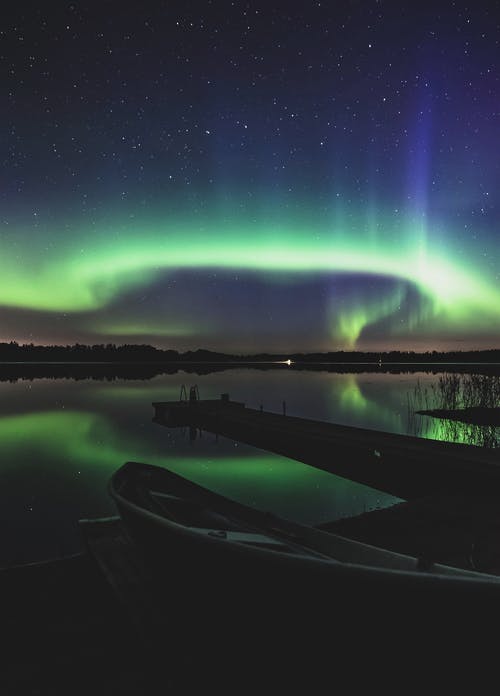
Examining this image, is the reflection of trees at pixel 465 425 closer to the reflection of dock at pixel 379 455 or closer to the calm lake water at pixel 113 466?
the calm lake water at pixel 113 466

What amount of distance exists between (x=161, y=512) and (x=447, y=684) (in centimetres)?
380

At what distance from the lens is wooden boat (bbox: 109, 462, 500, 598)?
327 cm

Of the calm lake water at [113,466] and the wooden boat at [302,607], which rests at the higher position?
the wooden boat at [302,607]

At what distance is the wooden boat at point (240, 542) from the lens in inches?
129

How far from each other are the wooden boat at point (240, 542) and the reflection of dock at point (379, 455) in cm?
599

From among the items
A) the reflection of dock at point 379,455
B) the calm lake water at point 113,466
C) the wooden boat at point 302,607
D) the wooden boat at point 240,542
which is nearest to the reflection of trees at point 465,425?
the calm lake water at point 113,466

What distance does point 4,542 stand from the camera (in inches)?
446

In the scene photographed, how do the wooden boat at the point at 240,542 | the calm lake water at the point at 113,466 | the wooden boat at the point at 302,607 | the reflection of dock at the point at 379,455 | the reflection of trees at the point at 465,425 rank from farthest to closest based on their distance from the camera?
1. the reflection of trees at the point at 465,425
2. the calm lake water at the point at 113,466
3. the reflection of dock at the point at 379,455
4. the wooden boat at the point at 240,542
5. the wooden boat at the point at 302,607

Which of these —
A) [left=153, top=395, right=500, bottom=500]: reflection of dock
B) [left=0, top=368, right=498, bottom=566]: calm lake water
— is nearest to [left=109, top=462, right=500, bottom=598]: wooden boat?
[left=0, top=368, right=498, bottom=566]: calm lake water

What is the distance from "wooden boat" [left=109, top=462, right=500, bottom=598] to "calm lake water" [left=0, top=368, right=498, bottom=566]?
4628 millimetres

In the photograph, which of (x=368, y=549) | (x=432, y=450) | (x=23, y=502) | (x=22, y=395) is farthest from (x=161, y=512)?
(x=22, y=395)

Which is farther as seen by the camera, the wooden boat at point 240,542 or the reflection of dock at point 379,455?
the reflection of dock at point 379,455

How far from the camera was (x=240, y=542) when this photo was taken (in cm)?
445

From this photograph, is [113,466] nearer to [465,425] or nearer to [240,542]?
[465,425]
